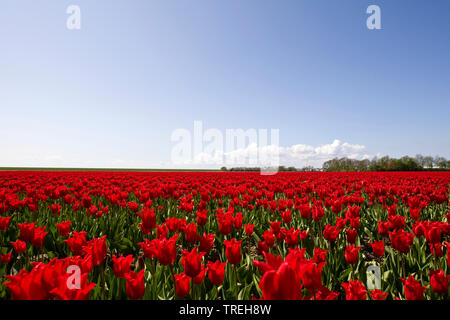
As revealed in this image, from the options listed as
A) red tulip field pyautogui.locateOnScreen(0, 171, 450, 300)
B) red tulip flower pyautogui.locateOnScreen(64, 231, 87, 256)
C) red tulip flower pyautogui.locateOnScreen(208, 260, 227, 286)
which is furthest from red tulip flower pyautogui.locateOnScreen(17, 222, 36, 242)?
red tulip flower pyautogui.locateOnScreen(208, 260, 227, 286)

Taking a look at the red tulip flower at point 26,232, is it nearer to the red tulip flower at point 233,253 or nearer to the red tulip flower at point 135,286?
the red tulip flower at point 135,286

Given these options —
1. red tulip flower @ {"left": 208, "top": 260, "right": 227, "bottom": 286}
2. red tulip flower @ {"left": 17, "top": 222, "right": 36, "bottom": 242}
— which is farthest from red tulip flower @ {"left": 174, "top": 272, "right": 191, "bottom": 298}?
red tulip flower @ {"left": 17, "top": 222, "right": 36, "bottom": 242}

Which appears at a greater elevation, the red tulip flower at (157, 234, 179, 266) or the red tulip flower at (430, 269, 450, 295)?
the red tulip flower at (157, 234, 179, 266)

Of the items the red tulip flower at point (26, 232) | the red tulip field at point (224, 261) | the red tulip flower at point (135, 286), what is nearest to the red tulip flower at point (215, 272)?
the red tulip field at point (224, 261)

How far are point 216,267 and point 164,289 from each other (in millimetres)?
974

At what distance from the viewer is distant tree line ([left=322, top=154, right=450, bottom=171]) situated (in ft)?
192

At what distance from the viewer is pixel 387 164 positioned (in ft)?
203

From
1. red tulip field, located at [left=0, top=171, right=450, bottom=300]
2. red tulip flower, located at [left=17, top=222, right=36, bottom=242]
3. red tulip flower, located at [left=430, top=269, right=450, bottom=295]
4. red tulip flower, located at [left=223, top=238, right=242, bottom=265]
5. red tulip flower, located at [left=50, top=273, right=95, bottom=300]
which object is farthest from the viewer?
red tulip flower, located at [left=17, top=222, right=36, bottom=242]

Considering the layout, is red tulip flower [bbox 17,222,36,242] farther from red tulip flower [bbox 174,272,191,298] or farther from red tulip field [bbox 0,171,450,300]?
red tulip flower [bbox 174,272,191,298]

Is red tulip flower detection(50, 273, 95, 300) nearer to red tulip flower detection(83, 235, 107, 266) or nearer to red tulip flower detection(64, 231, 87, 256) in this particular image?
red tulip flower detection(83, 235, 107, 266)

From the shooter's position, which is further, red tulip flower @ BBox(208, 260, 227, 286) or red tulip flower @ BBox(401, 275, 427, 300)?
red tulip flower @ BBox(208, 260, 227, 286)

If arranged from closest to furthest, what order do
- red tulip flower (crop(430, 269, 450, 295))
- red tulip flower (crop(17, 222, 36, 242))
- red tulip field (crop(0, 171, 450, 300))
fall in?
1. red tulip field (crop(0, 171, 450, 300))
2. red tulip flower (crop(430, 269, 450, 295))
3. red tulip flower (crop(17, 222, 36, 242))
